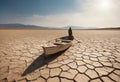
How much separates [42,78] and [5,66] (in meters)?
1.78

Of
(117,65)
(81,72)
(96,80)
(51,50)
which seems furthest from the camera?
(51,50)

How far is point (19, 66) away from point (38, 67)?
2.53ft

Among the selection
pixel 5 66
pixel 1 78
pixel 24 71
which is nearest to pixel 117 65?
pixel 24 71

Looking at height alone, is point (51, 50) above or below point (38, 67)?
above

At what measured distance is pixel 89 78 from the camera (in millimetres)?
2668

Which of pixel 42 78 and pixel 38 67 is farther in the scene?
pixel 38 67

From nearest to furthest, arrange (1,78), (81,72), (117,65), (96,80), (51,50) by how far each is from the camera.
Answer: (96,80)
(1,78)
(81,72)
(117,65)
(51,50)

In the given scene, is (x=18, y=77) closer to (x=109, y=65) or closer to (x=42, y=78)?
(x=42, y=78)

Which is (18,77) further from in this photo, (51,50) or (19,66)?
(51,50)

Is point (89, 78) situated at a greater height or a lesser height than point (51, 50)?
lesser

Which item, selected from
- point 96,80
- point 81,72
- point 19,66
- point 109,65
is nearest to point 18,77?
point 19,66

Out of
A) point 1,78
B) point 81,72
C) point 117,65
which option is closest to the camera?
point 1,78

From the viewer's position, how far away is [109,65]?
340 cm

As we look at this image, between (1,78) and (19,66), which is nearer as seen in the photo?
(1,78)
